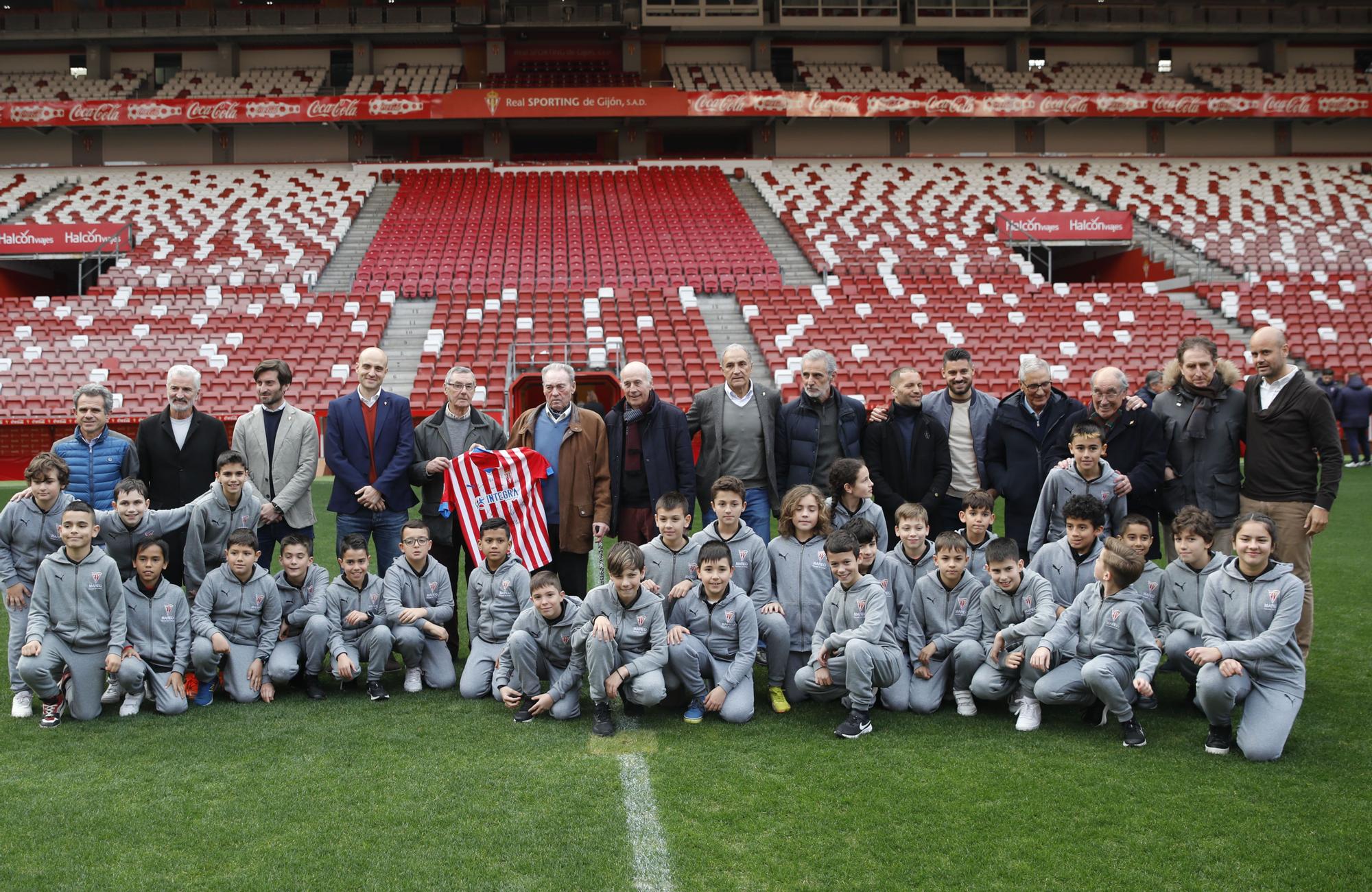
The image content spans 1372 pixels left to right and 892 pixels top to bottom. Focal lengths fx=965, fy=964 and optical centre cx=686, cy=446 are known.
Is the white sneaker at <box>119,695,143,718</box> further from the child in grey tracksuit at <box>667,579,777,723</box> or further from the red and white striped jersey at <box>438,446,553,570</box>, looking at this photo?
the child in grey tracksuit at <box>667,579,777,723</box>

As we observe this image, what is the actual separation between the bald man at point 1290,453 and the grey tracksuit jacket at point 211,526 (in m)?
5.80

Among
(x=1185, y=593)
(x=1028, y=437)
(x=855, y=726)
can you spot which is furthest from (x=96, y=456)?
(x=1185, y=593)

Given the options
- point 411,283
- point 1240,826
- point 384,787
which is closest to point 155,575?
point 384,787

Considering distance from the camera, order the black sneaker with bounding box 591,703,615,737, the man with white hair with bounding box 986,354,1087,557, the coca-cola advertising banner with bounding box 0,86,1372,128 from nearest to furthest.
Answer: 1. the black sneaker with bounding box 591,703,615,737
2. the man with white hair with bounding box 986,354,1087,557
3. the coca-cola advertising banner with bounding box 0,86,1372,128

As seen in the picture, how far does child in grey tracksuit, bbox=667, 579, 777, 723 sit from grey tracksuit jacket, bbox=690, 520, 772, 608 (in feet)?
0.55

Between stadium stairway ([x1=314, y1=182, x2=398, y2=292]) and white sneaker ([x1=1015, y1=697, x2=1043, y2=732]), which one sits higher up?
stadium stairway ([x1=314, y1=182, x2=398, y2=292])

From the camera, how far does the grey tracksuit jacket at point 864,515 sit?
5.66 m

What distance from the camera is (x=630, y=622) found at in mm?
5031

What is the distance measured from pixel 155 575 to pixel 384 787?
85.6 inches

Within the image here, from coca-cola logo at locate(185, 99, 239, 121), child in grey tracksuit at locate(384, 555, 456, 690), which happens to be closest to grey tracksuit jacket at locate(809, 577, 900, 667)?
child in grey tracksuit at locate(384, 555, 456, 690)

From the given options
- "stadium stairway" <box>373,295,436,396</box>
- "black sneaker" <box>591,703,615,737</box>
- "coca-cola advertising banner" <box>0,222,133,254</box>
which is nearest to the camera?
"black sneaker" <box>591,703,615,737</box>

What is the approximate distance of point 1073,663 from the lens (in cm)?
481

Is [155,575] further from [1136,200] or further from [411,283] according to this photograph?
[1136,200]

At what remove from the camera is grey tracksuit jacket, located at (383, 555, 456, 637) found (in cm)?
557
